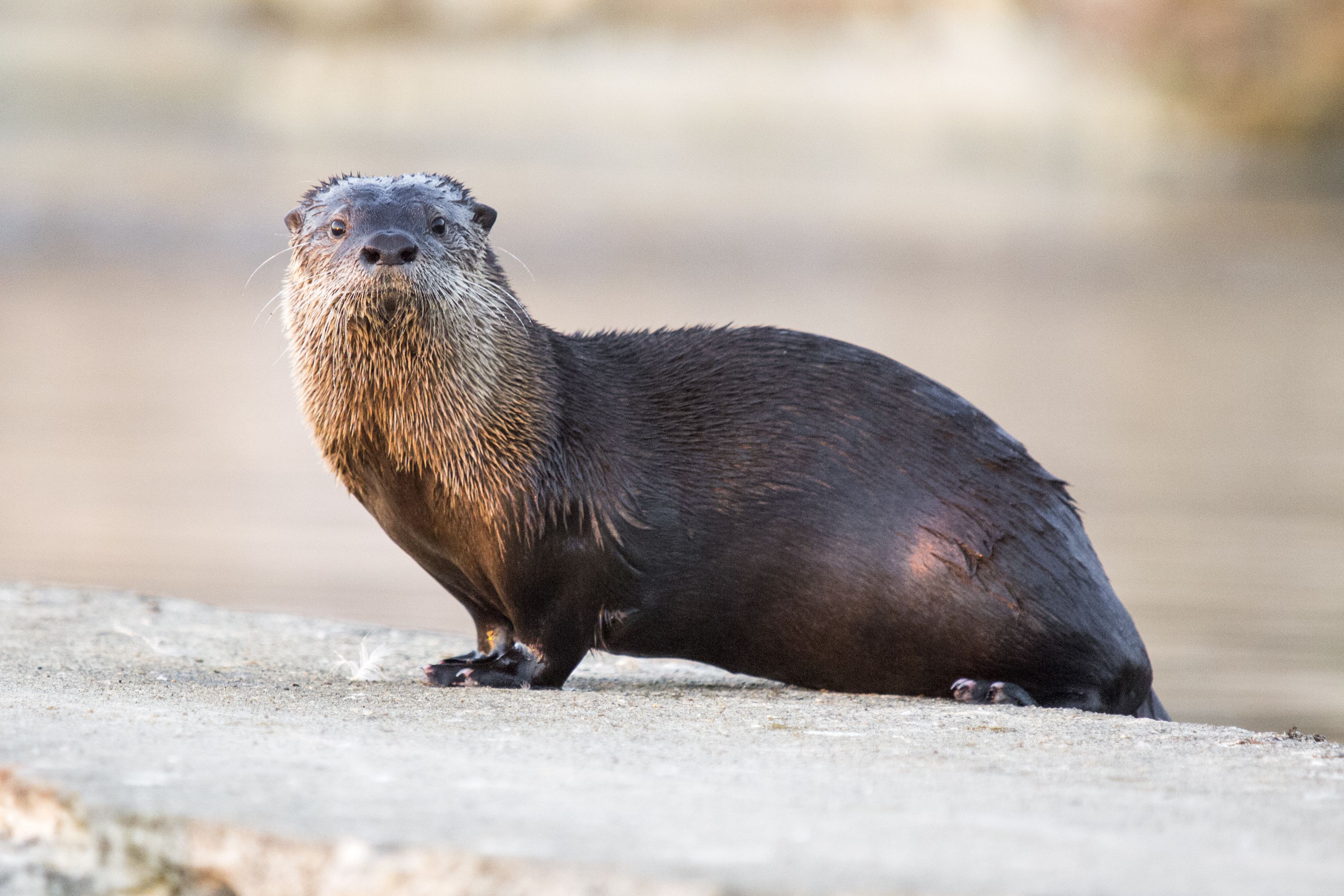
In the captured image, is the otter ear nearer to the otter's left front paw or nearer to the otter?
the otter

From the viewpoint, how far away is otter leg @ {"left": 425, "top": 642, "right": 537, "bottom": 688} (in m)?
4.27

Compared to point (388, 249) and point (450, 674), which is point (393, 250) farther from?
point (450, 674)

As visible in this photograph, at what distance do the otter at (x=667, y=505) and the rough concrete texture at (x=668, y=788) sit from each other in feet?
0.70

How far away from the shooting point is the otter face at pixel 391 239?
420 cm

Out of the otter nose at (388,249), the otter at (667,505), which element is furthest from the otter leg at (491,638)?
the otter nose at (388,249)

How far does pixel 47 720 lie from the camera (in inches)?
127

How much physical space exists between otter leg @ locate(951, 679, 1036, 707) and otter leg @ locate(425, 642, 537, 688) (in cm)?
96

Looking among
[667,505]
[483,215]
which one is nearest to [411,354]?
[483,215]

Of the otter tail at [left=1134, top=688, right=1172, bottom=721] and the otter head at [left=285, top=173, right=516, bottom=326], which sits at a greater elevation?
the otter head at [left=285, top=173, right=516, bottom=326]

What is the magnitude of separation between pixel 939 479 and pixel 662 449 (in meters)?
0.64

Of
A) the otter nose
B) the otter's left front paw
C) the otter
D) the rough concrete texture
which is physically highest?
the otter nose

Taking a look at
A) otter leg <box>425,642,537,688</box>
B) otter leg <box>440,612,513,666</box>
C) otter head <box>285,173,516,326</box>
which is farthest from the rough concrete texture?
otter head <box>285,173,516,326</box>

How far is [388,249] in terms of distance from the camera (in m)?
4.18

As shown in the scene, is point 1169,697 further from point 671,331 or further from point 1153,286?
point 1153,286
